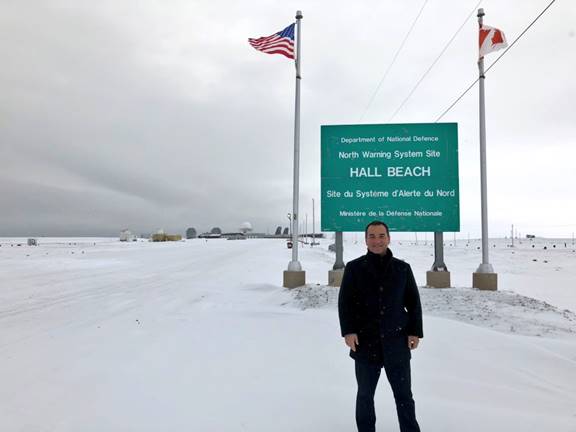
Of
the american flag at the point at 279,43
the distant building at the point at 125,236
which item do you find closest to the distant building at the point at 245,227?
the distant building at the point at 125,236

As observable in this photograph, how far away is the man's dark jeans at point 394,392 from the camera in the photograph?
2770 mm

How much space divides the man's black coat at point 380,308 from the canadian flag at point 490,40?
975cm

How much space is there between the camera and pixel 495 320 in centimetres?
671

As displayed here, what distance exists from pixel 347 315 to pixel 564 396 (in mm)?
3033

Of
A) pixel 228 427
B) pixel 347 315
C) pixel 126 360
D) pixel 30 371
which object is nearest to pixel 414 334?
pixel 347 315

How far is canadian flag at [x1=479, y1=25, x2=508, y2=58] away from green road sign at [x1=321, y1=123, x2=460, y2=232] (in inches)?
93.7

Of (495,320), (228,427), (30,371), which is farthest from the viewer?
(495,320)

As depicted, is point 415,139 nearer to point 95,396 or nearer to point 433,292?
point 433,292

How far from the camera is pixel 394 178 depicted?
9688 millimetres

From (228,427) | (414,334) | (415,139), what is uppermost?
(415,139)

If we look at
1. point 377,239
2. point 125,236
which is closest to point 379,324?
point 377,239

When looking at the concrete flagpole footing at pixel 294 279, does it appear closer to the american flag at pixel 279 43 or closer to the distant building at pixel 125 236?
the american flag at pixel 279 43

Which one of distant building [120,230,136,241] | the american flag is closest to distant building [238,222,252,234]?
distant building [120,230,136,241]

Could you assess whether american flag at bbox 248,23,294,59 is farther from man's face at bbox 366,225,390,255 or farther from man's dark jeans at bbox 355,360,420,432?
man's dark jeans at bbox 355,360,420,432
